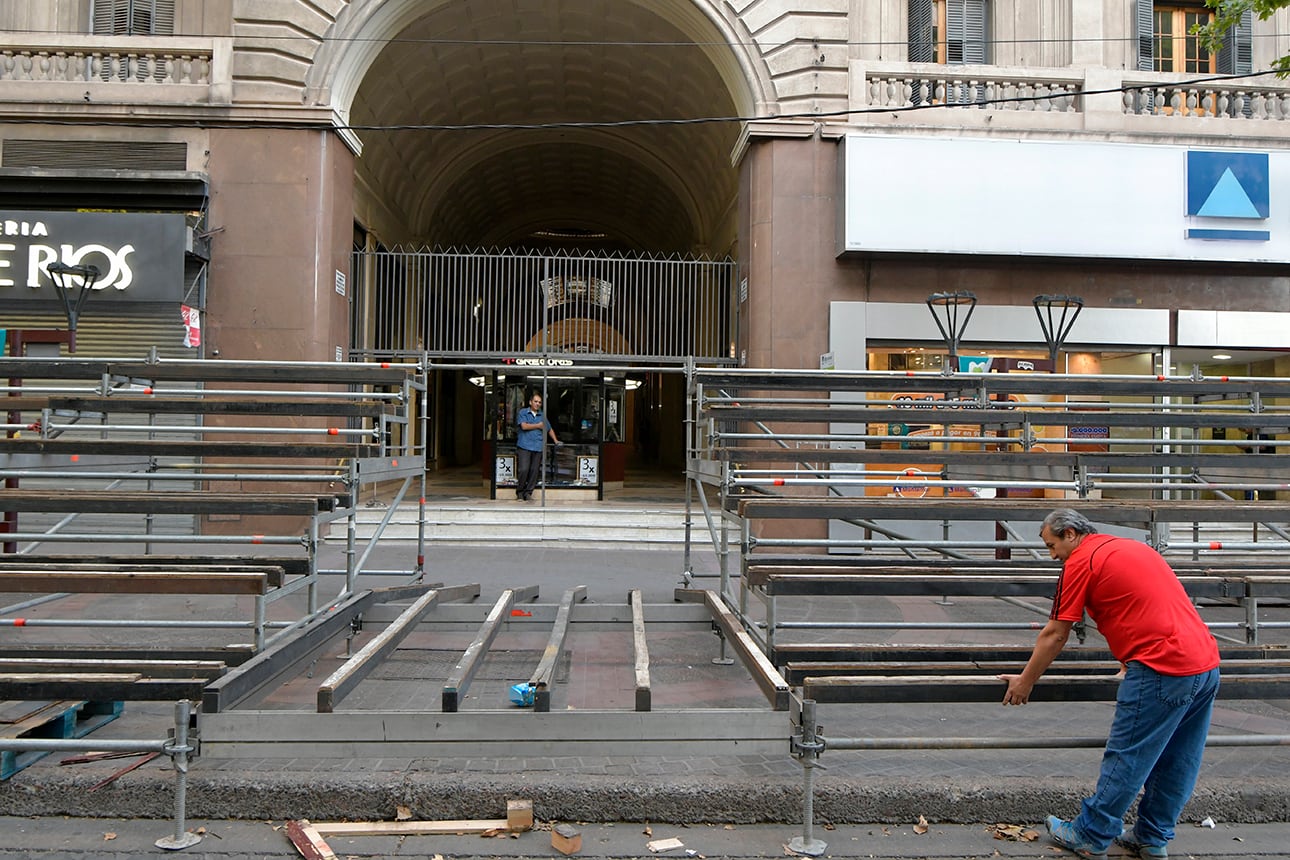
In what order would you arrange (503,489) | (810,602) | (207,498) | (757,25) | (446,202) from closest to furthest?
1. (207,498)
2. (810,602)
3. (757,25)
4. (503,489)
5. (446,202)

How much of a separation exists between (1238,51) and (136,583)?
18094mm

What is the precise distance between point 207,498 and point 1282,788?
659cm

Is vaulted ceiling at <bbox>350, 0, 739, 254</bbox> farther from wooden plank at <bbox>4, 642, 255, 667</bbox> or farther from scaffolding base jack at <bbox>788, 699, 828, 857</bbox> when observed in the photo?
scaffolding base jack at <bbox>788, 699, 828, 857</bbox>

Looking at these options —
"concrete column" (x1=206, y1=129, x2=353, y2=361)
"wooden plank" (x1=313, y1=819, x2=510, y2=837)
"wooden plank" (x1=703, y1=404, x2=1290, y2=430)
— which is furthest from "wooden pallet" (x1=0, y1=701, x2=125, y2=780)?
"concrete column" (x1=206, y1=129, x2=353, y2=361)

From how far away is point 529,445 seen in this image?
15.0 metres

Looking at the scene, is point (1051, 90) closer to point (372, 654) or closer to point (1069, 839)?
point (1069, 839)

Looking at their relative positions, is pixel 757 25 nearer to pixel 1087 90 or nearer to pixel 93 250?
pixel 1087 90

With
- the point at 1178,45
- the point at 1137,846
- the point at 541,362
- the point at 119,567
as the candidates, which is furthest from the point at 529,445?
the point at 1178,45

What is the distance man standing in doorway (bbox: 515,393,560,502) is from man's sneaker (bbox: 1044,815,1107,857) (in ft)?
36.9

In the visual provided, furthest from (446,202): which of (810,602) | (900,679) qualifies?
(900,679)

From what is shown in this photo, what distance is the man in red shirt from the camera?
377cm

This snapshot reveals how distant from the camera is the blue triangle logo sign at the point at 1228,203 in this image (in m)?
13.2

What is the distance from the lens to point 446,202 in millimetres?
22547

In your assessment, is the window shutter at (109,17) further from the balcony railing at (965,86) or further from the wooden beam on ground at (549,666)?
the wooden beam on ground at (549,666)
